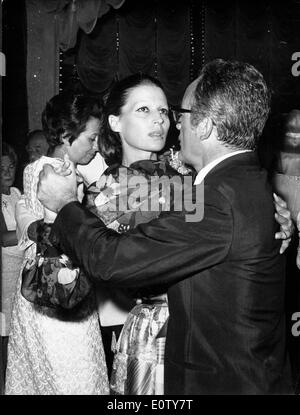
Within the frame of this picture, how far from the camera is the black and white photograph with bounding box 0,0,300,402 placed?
1.48 m

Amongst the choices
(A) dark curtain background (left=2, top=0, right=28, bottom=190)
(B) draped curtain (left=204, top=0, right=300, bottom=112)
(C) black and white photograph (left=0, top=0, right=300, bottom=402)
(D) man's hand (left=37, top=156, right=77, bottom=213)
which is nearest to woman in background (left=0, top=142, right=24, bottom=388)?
(C) black and white photograph (left=0, top=0, right=300, bottom=402)

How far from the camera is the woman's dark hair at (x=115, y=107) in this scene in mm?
2375

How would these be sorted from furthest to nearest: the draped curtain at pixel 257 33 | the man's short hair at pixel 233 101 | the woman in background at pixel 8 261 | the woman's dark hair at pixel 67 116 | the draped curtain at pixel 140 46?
the draped curtain at pixel 257 33 → the draped curtain at pixel 140 46 → the woman in background at pixel 8 261 → the woman's dark hair at pixel 67 116 → the man's short hair at pixel 233 101

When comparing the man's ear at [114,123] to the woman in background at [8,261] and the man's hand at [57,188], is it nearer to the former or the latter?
the man's hand at [57,188]

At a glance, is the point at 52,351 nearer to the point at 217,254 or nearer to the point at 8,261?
the point at 217,254

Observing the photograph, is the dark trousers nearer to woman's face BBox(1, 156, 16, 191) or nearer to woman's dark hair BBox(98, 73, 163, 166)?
woman's dark hair BBox(98, 73, 163, 166)

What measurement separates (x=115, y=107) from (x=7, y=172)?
159cm

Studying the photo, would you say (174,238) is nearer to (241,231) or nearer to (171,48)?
(241,231)

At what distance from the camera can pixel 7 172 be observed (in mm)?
3791

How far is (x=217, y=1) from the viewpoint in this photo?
695 cm

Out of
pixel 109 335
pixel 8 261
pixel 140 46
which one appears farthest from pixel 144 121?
pixel 140 46

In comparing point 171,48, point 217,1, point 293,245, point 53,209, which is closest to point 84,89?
point 171,48

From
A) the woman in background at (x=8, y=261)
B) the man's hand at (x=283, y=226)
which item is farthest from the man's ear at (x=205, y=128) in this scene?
the woman in background at (x=8, y=261)

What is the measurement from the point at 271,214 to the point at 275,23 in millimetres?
5783
